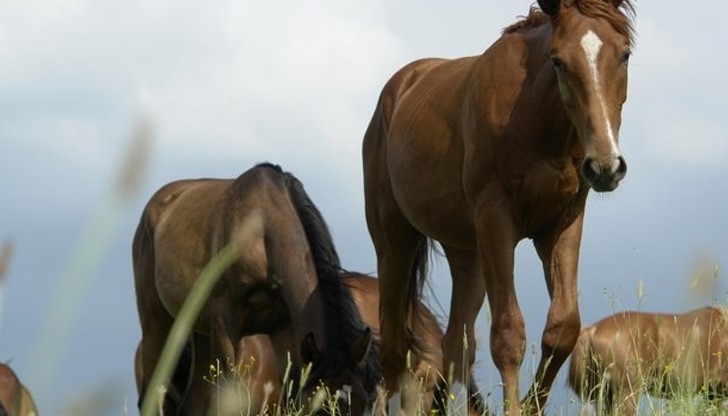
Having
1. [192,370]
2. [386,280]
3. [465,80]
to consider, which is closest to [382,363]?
[386,280]

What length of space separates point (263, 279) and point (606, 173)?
5466mm

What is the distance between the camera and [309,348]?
10.1 m

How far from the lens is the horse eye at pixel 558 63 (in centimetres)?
646

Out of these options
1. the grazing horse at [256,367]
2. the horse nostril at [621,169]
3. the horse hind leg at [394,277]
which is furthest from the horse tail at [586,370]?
the grazing horse at [256,367]

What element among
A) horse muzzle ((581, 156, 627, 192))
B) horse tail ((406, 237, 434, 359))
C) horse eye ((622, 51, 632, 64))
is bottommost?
horse tail ((406, 237, 434, 359))

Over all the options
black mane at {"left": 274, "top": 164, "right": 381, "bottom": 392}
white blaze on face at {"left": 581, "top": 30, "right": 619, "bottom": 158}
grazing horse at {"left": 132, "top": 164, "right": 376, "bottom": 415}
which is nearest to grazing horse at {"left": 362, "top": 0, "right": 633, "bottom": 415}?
white blaze on face at {"left": 581, "top": 30, "right": 619, "bottom": 158}

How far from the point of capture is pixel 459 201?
744 cm

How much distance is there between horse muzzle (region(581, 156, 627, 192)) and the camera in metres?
5.98

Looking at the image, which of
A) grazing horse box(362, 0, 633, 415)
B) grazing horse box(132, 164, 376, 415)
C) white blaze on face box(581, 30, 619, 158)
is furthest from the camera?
grazing horse box(132, 164, 376, 415)

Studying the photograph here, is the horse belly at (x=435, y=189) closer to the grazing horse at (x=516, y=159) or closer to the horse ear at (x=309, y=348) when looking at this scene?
the grazing horse at (x=516, y=159)

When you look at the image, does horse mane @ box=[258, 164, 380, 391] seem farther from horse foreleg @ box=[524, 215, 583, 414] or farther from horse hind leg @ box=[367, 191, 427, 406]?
horse foreleg @ box=[524, 215, 583, 414]

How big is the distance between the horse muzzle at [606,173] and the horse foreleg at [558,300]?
0.86 metres

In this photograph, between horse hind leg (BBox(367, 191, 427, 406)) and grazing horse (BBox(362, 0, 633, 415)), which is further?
horse hind leg (BBox(367, 191, 427, 406))

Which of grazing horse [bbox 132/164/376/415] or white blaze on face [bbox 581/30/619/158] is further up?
white blaze on face [bbox 581/30/619/158]
